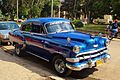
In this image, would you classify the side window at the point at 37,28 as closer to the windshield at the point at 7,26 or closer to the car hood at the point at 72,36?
the car hood at the point at 72,36

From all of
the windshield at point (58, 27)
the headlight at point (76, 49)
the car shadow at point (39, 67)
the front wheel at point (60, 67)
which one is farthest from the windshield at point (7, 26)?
the headlight at point (76, 49)

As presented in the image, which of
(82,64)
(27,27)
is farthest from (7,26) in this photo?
(82,64)

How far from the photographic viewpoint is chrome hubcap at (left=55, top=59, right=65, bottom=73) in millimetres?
7887

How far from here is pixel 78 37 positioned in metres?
8.09

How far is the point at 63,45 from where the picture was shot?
778 centimetres

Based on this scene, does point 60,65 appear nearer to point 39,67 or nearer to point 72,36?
point 72,36

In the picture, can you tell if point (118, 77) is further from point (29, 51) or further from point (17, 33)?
point (17, 33)

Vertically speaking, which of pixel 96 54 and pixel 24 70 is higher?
pixel 96 54

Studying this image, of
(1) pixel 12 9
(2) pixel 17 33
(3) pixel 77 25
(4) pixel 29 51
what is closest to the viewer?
(4) pixel 29 51

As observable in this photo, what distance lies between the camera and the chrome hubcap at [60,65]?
789 cm

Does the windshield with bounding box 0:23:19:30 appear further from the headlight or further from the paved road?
the headlight

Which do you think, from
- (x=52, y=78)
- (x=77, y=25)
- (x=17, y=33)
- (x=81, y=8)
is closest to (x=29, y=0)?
(x=81, y=8)

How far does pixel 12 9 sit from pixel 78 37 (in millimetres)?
57462

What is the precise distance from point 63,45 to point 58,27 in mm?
1495
